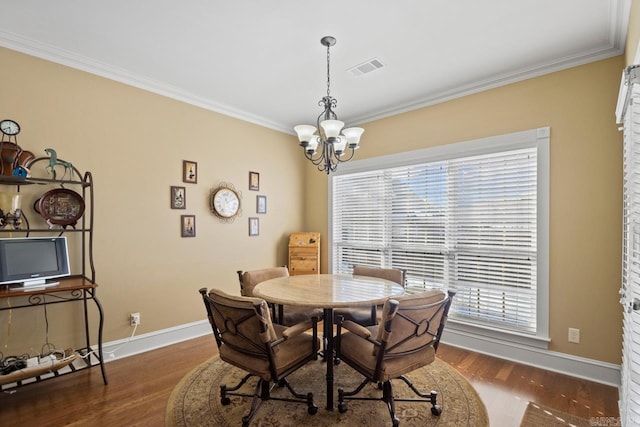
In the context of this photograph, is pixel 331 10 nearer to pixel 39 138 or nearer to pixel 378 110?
pixel 378 110

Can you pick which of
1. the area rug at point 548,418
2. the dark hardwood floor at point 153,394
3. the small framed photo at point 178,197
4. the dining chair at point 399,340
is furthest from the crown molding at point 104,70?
the area rug at point 548,418

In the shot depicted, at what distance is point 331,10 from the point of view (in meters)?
2.25

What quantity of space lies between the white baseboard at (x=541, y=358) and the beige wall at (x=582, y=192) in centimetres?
6

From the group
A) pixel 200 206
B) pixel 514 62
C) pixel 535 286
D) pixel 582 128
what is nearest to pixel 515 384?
pixel 535 286

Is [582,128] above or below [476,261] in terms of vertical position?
above

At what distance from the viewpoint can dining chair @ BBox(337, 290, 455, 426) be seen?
1863 mm

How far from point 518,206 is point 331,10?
96.2 inches

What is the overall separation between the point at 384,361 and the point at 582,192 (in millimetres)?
2311

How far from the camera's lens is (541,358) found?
2932 millimetres

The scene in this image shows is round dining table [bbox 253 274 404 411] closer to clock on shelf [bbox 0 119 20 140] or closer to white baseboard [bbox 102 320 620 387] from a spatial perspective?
white baseboard [bbox 102 320 620 387]

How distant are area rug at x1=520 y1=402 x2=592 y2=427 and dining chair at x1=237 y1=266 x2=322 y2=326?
1.61m

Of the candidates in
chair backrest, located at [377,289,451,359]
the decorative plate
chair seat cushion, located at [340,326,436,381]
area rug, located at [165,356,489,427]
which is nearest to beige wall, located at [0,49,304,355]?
the decorative plate

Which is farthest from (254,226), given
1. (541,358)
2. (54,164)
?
(541,358)

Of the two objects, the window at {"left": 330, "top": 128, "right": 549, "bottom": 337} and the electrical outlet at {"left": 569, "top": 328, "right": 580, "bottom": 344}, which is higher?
the window at {"left": 330, "top": 128, "right": 549, "bottom": 337}
